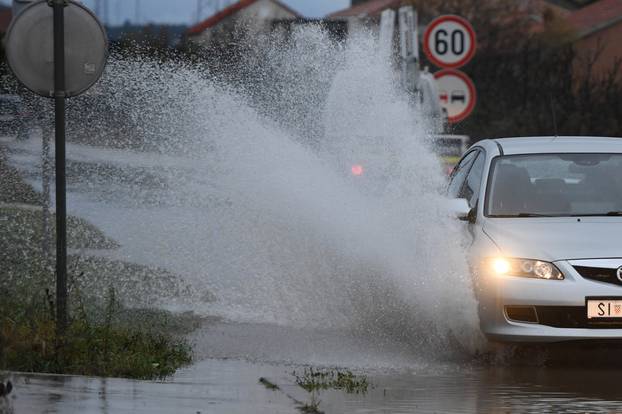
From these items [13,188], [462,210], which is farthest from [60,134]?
[13,188]

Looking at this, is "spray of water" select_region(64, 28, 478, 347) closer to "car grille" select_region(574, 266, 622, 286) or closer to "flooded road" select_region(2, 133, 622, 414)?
"flooded road" select_region(2, 133, 622, 414)

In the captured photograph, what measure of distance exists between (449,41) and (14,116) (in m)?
8.73

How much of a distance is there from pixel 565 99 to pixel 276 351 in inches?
1254

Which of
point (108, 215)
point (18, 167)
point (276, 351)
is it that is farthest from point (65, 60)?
point (18, 167)

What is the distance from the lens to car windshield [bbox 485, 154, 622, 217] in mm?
10398

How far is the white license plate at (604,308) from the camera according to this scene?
918cm

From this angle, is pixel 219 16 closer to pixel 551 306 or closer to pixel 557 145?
pixel 557 145

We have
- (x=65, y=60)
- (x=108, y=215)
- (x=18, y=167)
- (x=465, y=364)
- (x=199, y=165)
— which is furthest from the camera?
(x=18, y=167)

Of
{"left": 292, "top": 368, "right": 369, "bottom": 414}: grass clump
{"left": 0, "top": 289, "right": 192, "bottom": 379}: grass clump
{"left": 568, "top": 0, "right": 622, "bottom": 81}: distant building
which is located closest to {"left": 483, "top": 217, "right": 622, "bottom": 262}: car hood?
{"left": 292, "top": 368, "right": 369, "bottom": 414}: grass clump

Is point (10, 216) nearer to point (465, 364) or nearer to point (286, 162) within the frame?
point (286, 162)

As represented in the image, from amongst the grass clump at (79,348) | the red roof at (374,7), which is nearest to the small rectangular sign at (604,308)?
the grass clump at (79,348)

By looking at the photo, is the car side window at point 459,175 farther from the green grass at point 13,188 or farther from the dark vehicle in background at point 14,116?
the green grass at point 13,188

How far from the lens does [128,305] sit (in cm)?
1204

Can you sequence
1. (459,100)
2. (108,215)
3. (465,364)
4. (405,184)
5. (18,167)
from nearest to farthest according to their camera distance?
(465,364)
(405,184)
(108,215)
(18,167)
(459,100)
